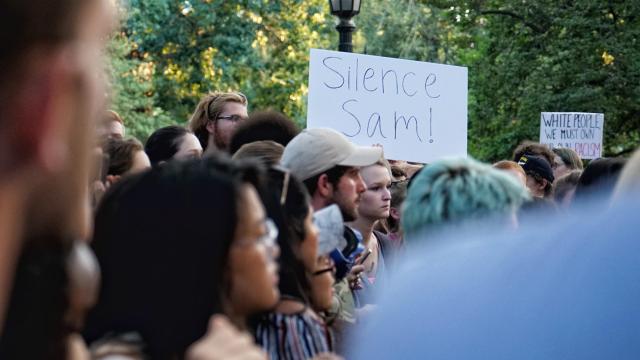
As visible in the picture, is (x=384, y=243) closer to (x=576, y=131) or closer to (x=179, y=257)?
(x=179, y=257)

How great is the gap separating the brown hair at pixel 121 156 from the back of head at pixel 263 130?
0.65 meters

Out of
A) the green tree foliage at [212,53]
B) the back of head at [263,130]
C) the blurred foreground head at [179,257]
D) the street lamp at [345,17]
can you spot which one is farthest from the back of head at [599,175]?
the green tree foliage at [212,53]

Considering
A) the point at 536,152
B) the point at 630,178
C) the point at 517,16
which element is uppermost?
the point at 517,16

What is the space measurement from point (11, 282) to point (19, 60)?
0.50 ft

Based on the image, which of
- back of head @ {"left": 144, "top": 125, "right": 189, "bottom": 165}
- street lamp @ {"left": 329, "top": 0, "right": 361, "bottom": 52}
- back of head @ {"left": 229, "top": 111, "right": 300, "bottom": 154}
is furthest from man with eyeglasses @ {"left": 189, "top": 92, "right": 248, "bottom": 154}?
street lamp @ {"left": 329, "top": 0, "right": 361, "bottom": 52}

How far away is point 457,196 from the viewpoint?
2555 millimetres

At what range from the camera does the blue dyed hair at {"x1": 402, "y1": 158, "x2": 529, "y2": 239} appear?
2.55 meters

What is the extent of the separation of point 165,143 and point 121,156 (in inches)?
32.5

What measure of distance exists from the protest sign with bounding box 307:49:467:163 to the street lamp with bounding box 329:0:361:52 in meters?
3.02

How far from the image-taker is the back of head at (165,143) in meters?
5.67

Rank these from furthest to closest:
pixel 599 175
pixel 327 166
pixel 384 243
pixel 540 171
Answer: pixel 540 171 < pixel 599 175 < pixel 384 243 < pixel 327 166

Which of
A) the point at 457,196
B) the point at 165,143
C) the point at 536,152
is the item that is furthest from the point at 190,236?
the point at 536,152

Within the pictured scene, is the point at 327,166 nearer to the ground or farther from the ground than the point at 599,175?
farther from the ground

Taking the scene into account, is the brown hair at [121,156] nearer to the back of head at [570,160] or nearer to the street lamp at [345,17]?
the back of head at [570,160]
